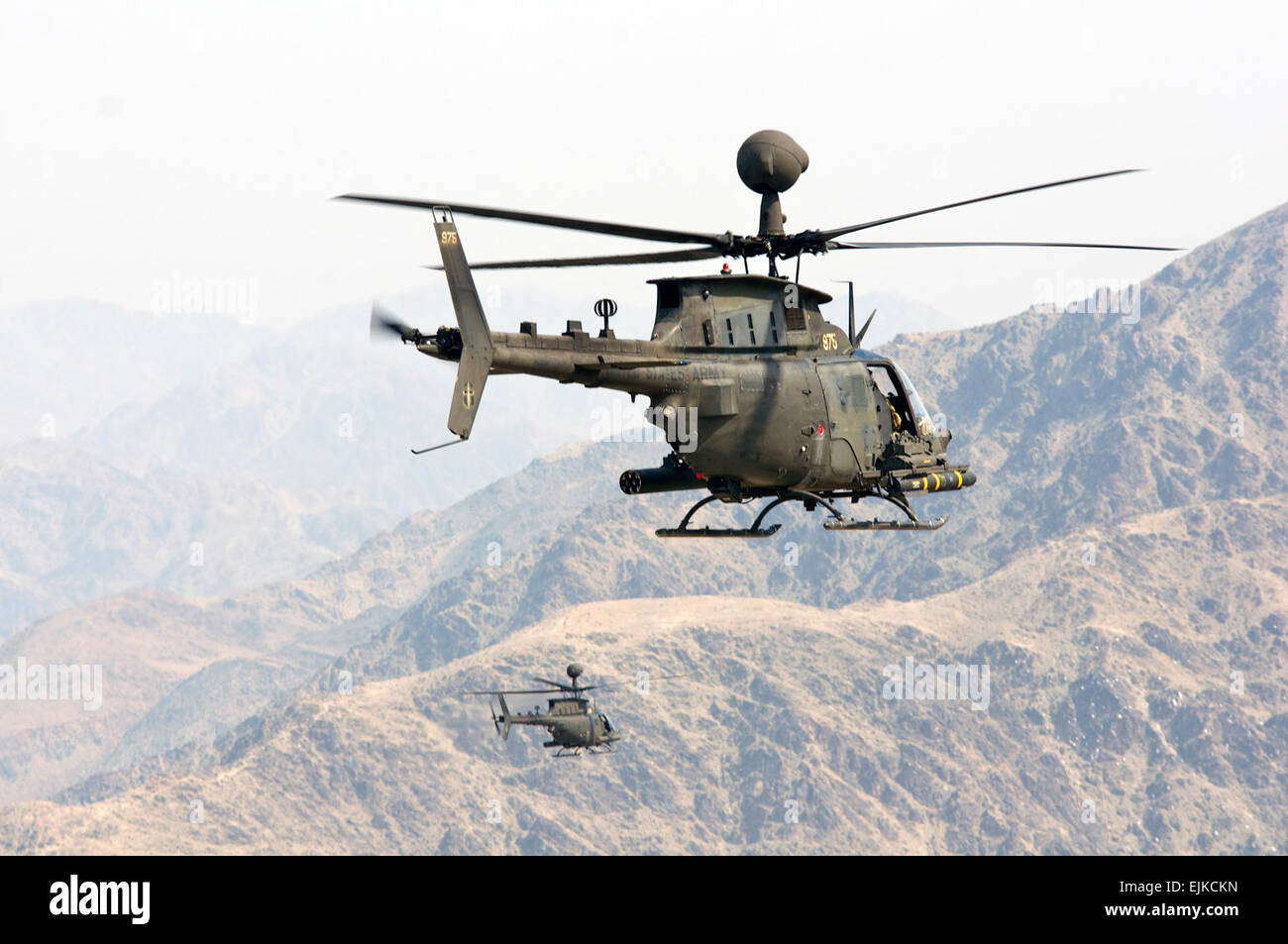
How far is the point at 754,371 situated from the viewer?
164 ft

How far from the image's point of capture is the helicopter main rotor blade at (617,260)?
160 ft

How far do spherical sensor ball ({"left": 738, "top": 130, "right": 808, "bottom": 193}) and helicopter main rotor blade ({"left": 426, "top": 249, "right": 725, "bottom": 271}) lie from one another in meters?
2.20

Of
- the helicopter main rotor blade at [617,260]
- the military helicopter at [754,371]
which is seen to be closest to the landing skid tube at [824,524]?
the military helicopter at [754,371]

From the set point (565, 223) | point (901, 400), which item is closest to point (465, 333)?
point (565, 223)

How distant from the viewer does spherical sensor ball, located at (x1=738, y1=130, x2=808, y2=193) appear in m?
49.7

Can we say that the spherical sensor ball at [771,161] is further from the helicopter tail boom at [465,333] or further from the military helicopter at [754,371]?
the helicopter tail boom at [465,333]

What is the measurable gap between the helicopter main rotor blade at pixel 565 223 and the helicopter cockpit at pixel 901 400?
706 cm

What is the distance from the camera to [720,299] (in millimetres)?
50094

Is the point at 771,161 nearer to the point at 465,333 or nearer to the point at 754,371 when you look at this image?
the point at 754,371

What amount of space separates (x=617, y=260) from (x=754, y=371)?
4838mm

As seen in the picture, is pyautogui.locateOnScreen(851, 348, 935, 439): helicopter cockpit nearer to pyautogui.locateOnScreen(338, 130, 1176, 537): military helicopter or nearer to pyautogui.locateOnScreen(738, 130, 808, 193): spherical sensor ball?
pyautogui.locateOnScreen(338, 130, 1176, 537): military helicopter
